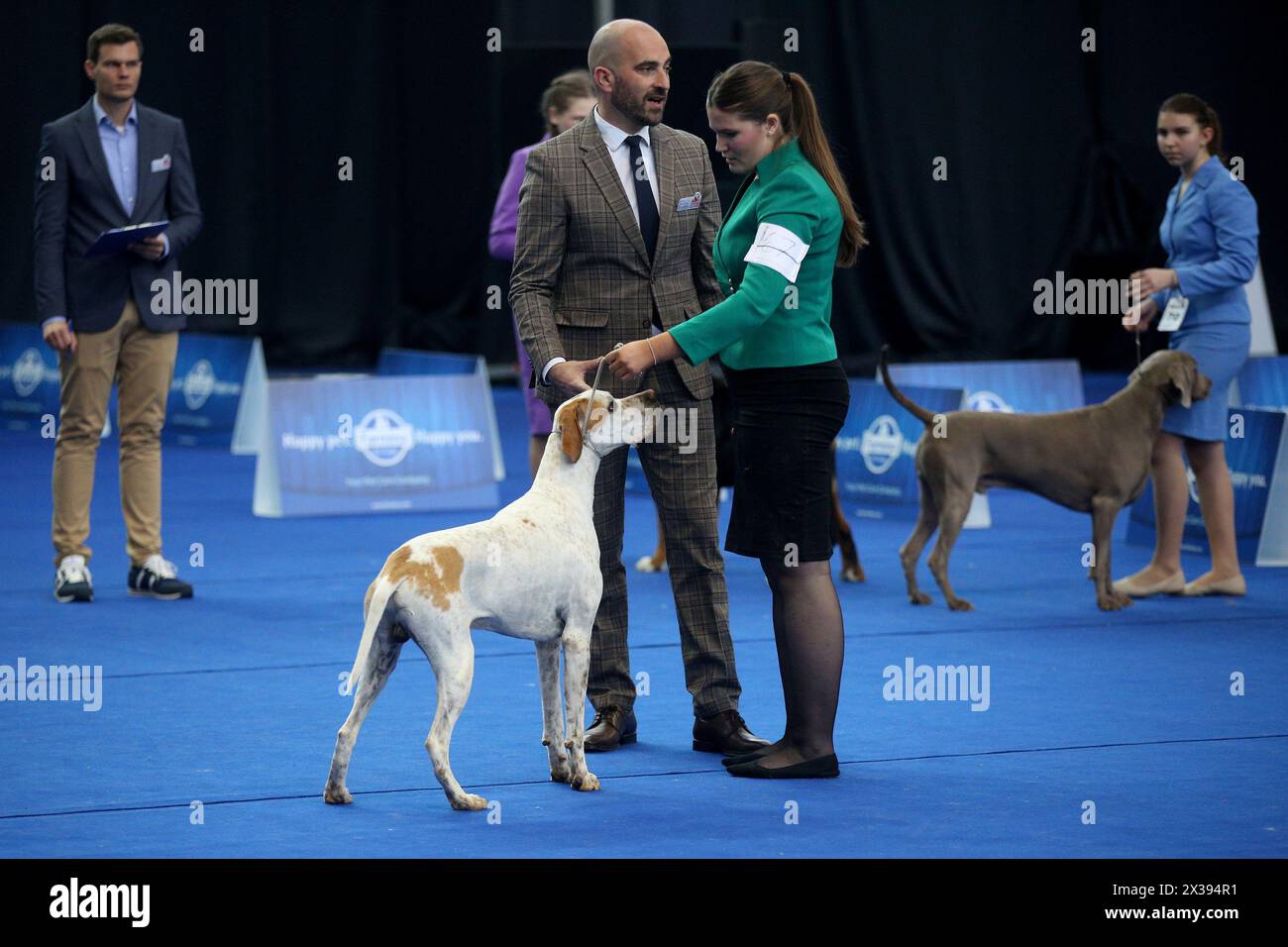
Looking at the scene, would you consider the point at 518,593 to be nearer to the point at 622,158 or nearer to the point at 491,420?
the point at 622,158

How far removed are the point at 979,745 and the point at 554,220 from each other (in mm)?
1697

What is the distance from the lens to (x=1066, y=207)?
1505 cm

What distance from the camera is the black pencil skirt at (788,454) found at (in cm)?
416

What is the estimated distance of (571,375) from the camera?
4230mm

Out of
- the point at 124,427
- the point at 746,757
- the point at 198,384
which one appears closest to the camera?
the point at 746,757

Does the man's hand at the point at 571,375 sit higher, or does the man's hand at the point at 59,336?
the man's hand at the point at 571,375

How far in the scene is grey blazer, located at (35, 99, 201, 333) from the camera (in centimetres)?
667

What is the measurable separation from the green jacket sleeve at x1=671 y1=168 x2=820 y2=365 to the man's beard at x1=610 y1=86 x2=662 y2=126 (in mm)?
516

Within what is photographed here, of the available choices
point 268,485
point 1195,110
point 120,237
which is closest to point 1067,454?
point 1195,110

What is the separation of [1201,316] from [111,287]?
405 cm

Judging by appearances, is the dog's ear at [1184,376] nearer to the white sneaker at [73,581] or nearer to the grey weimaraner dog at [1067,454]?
the grey weimaraner dog at [1067,454]

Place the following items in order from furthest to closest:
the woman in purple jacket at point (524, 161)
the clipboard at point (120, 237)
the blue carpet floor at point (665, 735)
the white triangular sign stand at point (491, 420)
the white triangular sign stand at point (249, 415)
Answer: the white triangular sign stand at point (249, 415) → the white triangular sign stand at point (491, 420) → the woman in purple jacket at point (524, 161) → the clipboard at point (120, 237) → the blue carpet floor at point (665, 735)

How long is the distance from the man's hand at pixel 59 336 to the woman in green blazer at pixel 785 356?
10.5ft

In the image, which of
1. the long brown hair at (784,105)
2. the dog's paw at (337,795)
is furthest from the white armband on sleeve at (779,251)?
the dog's paw at (337,795)
